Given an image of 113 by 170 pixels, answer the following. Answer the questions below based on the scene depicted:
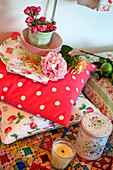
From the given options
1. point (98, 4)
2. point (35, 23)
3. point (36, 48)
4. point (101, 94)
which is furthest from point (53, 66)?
point (98, 4)

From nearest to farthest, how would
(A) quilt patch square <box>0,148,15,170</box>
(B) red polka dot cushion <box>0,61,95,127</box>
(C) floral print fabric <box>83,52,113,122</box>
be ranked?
→ (A) quilt patch square <box>0,148,15,170</box> → (B) red polka dot cushion <box>0,61,95,127</box> → (C) floral print fabric <box>83,52,113,122</box>

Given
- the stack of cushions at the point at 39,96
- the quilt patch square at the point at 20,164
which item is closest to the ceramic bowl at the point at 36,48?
the stack of cushions at the point at 39,96

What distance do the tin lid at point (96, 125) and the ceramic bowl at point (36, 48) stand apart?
0.37 meters

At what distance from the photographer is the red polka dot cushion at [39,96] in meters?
0.89

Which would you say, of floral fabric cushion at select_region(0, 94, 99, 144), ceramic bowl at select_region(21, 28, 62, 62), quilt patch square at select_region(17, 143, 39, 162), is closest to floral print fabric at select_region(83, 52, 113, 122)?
floral fabric cushion at select_region(0, 94, 99, 144)

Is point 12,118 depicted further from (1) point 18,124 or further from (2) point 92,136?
(2) point 92,136

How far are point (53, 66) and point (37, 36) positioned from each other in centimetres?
16

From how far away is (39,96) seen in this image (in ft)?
3.00

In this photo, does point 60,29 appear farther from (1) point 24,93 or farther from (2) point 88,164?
(2) point 88,164

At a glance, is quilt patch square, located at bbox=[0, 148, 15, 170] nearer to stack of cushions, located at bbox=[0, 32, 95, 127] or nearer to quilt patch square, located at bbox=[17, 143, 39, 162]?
quilt patch square, located at bbox=[17, 143, 39, 162]

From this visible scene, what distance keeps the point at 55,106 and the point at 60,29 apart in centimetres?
63

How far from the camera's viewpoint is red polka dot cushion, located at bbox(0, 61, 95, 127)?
891 millimetres

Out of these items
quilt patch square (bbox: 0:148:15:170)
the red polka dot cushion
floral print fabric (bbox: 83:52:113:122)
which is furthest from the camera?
floral print fabric (bbox: 83:52:113:122)

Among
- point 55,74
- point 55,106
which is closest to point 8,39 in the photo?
point 55,74
